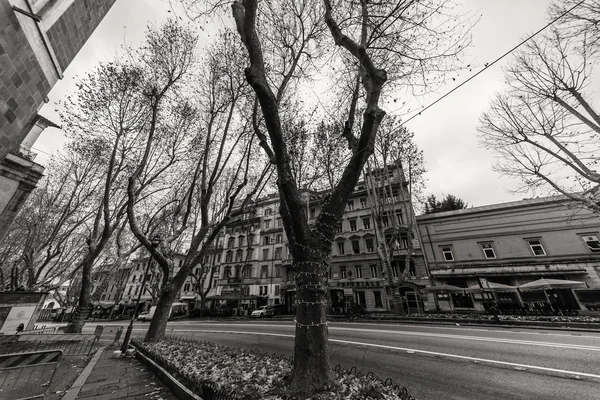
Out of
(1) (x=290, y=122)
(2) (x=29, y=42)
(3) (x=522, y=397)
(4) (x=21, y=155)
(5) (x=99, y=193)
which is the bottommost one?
(3) (x=522, y=397)

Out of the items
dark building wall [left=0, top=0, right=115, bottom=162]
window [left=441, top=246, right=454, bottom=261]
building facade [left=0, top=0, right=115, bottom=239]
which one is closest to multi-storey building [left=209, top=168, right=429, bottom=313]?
window [left=441, top=246, right=454, bottom=261]

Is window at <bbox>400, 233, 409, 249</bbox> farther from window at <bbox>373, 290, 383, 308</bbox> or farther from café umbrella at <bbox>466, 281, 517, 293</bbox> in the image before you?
café umbrella at <bbox>466, 281, 517, 293</bbox>

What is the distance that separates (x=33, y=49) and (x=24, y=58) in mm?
211

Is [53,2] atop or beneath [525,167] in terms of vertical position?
Result: beneath

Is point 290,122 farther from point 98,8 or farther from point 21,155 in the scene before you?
point 21,155

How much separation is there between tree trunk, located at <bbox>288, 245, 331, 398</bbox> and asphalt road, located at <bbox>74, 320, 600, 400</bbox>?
2233 mm

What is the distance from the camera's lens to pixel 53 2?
362 centimetres

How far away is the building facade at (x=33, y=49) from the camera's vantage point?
122 inches

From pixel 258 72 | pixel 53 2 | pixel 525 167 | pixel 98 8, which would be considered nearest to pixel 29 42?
pixel 53 2

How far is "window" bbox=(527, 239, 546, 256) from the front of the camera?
19.6 m

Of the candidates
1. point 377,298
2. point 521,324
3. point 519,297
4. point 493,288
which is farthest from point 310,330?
point 519,297

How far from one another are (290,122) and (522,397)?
1193 centimetres

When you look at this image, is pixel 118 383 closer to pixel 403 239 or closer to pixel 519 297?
pixel 403 239

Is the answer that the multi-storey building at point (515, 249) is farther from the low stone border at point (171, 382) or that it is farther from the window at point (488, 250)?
the low stone border at point (171, 382)
